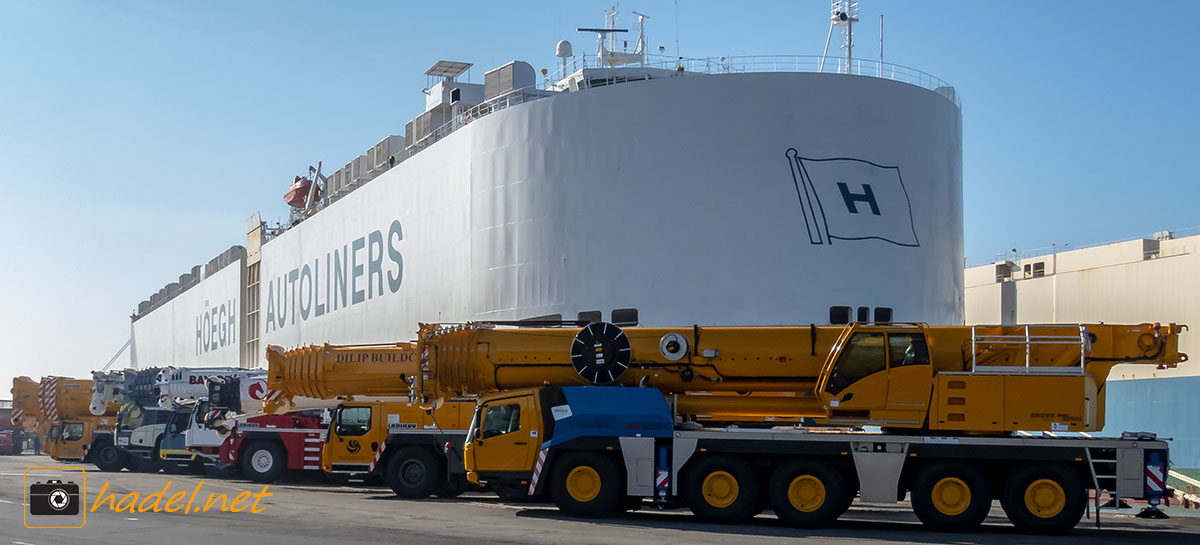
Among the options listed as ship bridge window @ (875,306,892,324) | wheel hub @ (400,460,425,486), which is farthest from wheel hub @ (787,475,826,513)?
ship bridge window @ (875,306,892,324)

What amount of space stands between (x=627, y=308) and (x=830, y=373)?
41.8ft

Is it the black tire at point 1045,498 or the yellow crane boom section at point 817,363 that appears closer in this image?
the black tire at point 1045,498

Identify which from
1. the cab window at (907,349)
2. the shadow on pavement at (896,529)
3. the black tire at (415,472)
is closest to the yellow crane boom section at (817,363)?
the cab window at (907,349)

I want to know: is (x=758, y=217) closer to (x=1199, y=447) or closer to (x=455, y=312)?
(x=455, y=312)

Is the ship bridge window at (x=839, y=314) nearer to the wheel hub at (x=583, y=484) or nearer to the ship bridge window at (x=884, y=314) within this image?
the ship bridge window at (x=884, y=314)

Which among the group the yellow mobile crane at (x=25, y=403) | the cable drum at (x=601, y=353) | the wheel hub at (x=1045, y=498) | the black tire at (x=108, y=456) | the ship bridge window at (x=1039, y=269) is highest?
the ship bridge window at (x=1039, y=269)

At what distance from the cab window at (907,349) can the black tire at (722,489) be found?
2592 mm

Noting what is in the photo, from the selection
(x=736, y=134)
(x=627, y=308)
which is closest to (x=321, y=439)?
(x=627, y=308)

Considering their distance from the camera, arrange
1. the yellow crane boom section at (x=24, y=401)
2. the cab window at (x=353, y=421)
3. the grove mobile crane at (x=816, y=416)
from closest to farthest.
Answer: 1. the grove mobile crane at (x=816, y=416)
2. the cab window at (x=353, y=421)
3. the yellow crane boom section at (x=24, y=401)

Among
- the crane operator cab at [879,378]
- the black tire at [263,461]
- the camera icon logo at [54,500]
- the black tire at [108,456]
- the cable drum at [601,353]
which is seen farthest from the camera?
the black tire at [108,456]

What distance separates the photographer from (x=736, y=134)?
28438 millimetres

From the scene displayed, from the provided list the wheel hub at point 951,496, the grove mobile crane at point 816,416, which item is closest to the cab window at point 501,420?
the grove mobile crane at point 816,416

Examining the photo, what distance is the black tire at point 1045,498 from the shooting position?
15016mm

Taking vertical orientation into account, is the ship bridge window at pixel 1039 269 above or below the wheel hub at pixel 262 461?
above
